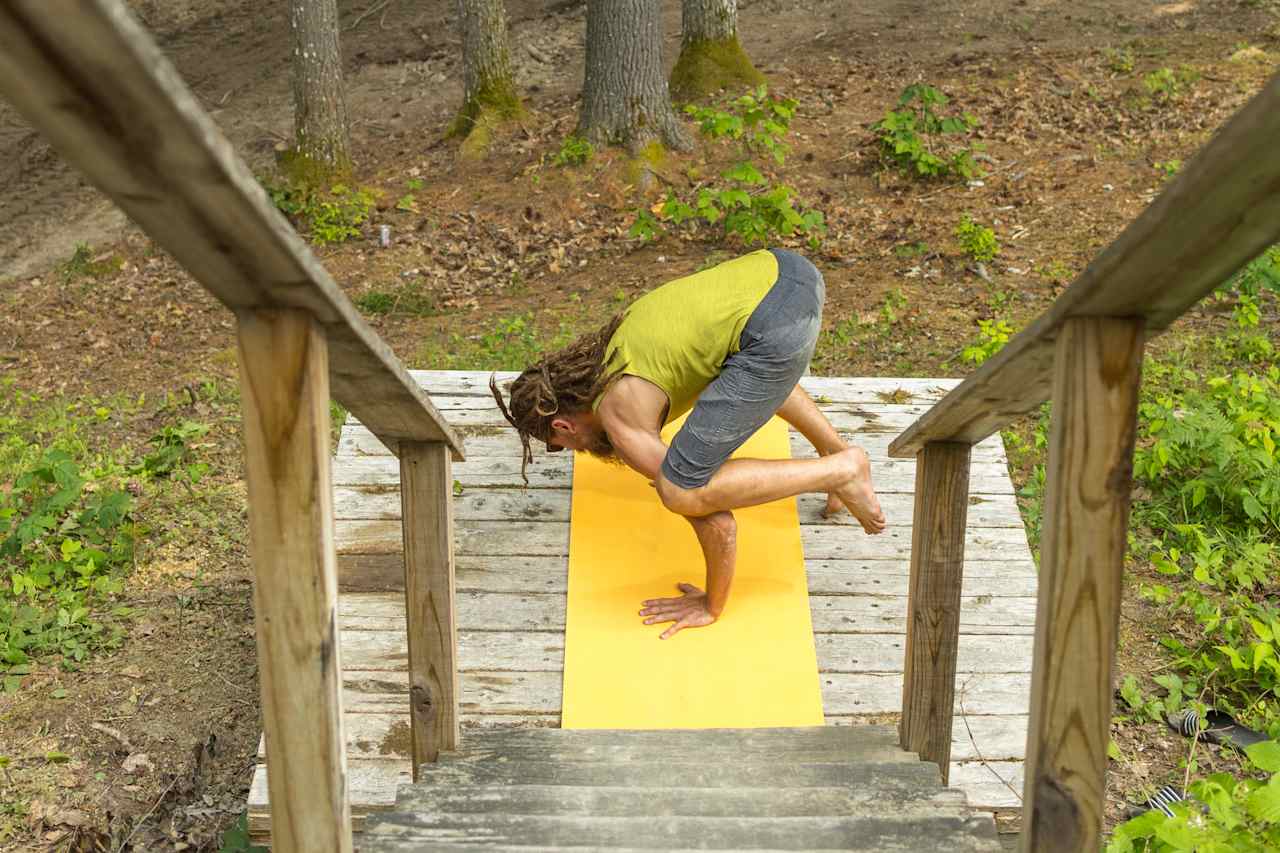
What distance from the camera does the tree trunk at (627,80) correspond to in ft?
27.6

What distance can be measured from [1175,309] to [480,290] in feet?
21.5

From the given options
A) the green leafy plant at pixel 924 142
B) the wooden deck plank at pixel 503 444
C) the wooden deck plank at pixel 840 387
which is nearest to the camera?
the wooden deck plank at pixel 503 444

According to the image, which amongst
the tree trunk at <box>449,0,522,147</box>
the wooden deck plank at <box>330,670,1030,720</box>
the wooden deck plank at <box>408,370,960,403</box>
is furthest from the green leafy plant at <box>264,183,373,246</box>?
the wooden deck plank at <box>330,670,1030,720</box>

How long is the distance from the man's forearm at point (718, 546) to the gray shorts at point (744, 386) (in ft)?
0.49

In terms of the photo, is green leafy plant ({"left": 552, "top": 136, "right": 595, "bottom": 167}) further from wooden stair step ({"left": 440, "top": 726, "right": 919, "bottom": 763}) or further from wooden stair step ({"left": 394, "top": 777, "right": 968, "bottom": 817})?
wooden stair step ({"left": 394, "top": 777, "right": 968, "bottom": 817})

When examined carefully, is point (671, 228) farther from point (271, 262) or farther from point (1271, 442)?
point (271, 262)

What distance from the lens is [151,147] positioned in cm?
119

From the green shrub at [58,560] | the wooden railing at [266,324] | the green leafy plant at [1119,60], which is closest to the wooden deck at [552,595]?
the green shrub at [58,560]

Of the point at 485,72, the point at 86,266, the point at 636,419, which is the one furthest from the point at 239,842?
the point at 485,72

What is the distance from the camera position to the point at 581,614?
4.22 meters

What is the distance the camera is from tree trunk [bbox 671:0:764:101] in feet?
32.9

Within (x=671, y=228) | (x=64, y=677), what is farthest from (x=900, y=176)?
(x=64, y=677)

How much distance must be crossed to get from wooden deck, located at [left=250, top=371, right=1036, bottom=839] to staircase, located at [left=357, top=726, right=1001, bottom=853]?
51 centimetres

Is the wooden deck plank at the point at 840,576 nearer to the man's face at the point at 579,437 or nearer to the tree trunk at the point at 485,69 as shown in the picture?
the man's face at the point at 579,437
